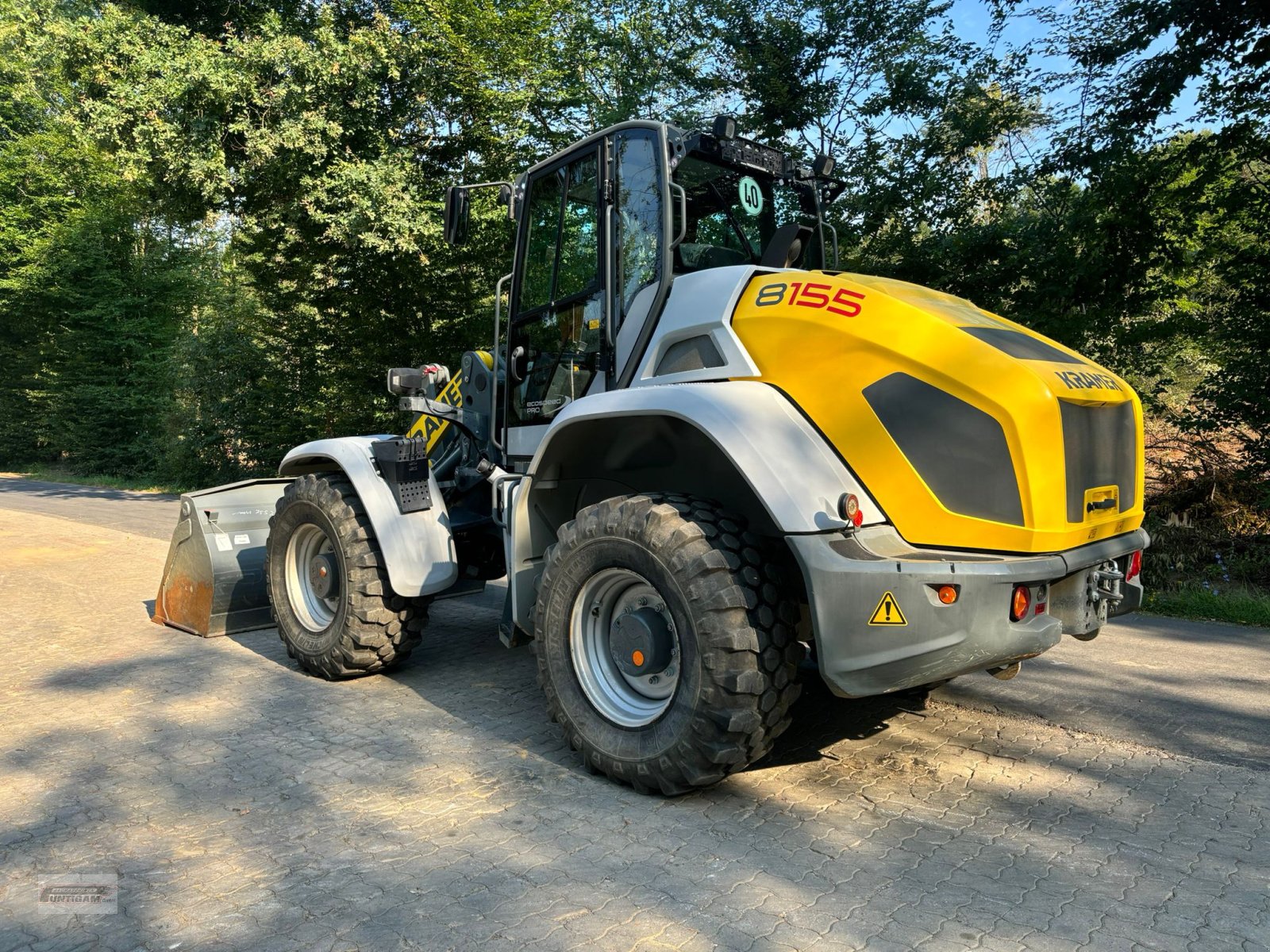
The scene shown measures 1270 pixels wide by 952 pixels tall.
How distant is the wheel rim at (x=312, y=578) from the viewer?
5.25 meters

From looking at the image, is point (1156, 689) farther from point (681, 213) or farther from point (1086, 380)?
point (681, 213)

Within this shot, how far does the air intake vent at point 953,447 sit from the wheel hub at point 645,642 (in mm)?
1169

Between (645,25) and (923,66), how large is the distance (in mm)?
Result: 4345

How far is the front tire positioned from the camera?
3305 millimetres

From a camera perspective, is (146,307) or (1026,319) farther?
(146,307)

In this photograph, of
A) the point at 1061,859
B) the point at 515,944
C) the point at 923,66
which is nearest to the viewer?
the point at 515,944

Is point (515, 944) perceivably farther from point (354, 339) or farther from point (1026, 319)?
point (354, 339)

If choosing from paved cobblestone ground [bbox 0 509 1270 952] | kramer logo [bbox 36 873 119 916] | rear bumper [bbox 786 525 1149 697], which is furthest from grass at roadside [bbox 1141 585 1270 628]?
kramer logo [bbox 36 873 119 916]

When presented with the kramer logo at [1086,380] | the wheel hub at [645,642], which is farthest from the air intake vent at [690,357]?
the kramer logo at [1086,380]

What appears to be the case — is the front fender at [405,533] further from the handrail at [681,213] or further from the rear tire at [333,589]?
the handrail at [681,213]

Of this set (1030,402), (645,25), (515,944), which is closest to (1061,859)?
(1030,402)

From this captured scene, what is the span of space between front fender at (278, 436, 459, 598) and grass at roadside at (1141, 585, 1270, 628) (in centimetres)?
592

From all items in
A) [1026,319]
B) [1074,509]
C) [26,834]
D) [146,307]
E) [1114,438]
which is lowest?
[26,834]

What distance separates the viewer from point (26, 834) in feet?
10.5
